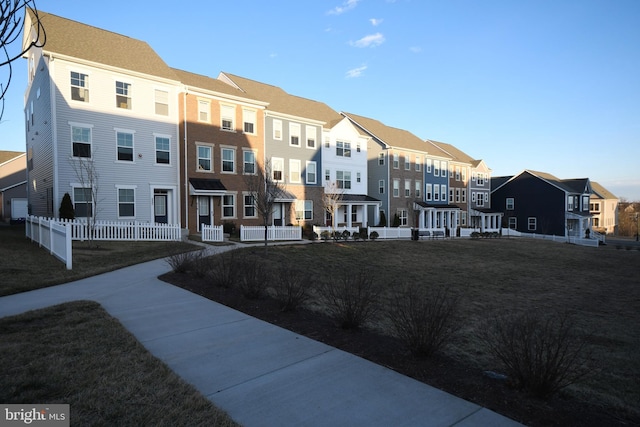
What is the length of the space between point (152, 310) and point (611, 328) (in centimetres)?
1031

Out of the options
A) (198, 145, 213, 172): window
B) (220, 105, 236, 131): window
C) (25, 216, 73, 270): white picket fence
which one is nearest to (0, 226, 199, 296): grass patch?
(25, 216, 73, 270): white picket fence

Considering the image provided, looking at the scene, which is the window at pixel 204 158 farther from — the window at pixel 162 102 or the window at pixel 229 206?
the window at pixel 162 102

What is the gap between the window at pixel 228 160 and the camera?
26.4m

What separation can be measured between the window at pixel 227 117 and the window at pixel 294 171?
629 cm

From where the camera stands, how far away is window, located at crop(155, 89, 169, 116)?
76.2ft

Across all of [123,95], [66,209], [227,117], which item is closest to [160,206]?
[66,209]

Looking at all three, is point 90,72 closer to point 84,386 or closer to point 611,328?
point 84,386

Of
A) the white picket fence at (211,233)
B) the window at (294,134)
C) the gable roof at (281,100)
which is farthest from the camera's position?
the window at (294,134)

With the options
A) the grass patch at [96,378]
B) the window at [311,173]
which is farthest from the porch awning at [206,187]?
the grass patch at [96,378]

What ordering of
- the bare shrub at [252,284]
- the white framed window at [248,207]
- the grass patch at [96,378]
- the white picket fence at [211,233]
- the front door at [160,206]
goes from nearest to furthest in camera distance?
the grass patch at [96,378]
the bare shrub at [252,284]
the white picket fence at [211,233]
the front door at [160,206]
the white framed window at [248,207]

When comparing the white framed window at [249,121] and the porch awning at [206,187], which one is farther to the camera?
the white framed window at [249,121]

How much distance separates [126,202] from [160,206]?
93.8 inches

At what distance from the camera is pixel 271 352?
5.14m

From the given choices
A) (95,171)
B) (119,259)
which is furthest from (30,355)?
(95,171)
